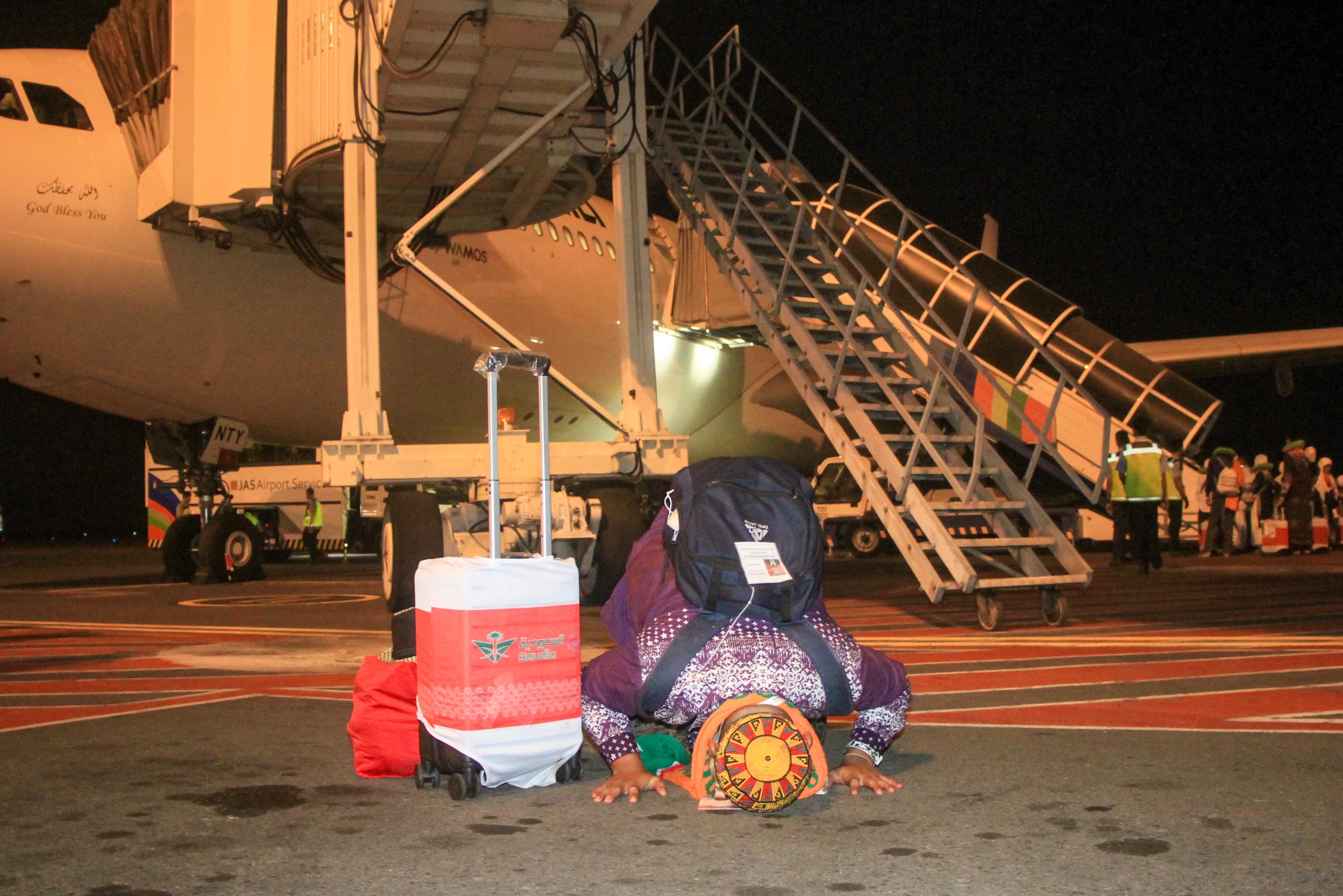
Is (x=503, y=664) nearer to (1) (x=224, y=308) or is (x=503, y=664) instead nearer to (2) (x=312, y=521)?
(1) (x=224, y=308)

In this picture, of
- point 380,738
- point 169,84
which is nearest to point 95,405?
point 169,84

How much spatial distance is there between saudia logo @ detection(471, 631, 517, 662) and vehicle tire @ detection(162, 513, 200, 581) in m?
10.2

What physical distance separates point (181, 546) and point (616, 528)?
624cm

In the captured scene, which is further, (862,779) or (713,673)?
(862,779)

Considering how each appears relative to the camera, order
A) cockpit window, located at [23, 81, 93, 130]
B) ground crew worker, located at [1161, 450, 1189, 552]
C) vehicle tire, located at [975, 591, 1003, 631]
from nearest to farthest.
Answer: vehicle tire, located at [975, 591, 1003, 631], cockpit window, located at [23, 81, 93, 130], ground crew worker, located at [1161, 450, 1189, 552]

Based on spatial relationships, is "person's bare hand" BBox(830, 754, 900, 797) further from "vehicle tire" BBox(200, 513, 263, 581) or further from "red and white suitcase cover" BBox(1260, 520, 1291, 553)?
"red and white suitcase cover" BBox(1260, 520, 1291, 553)

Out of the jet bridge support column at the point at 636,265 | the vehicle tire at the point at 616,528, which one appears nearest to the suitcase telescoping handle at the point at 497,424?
the jet bridge support column at the point at 636,265

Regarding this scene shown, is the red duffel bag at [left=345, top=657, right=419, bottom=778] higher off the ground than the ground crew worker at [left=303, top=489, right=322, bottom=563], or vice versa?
the ground crew worker at [left=303, top=489, right=322, bottom=563]

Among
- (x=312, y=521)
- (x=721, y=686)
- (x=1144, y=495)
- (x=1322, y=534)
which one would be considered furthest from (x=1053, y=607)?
(x=1322, y=534)

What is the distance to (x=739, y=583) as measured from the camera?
3.31m

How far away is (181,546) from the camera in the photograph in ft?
41.5

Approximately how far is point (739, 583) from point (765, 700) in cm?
34

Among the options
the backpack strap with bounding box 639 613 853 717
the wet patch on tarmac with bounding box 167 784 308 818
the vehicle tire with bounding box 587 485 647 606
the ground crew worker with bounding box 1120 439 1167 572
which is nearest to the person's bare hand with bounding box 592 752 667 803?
the backpack strap with bounding box 639 613 853 717

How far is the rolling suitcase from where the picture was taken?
10.9ft
